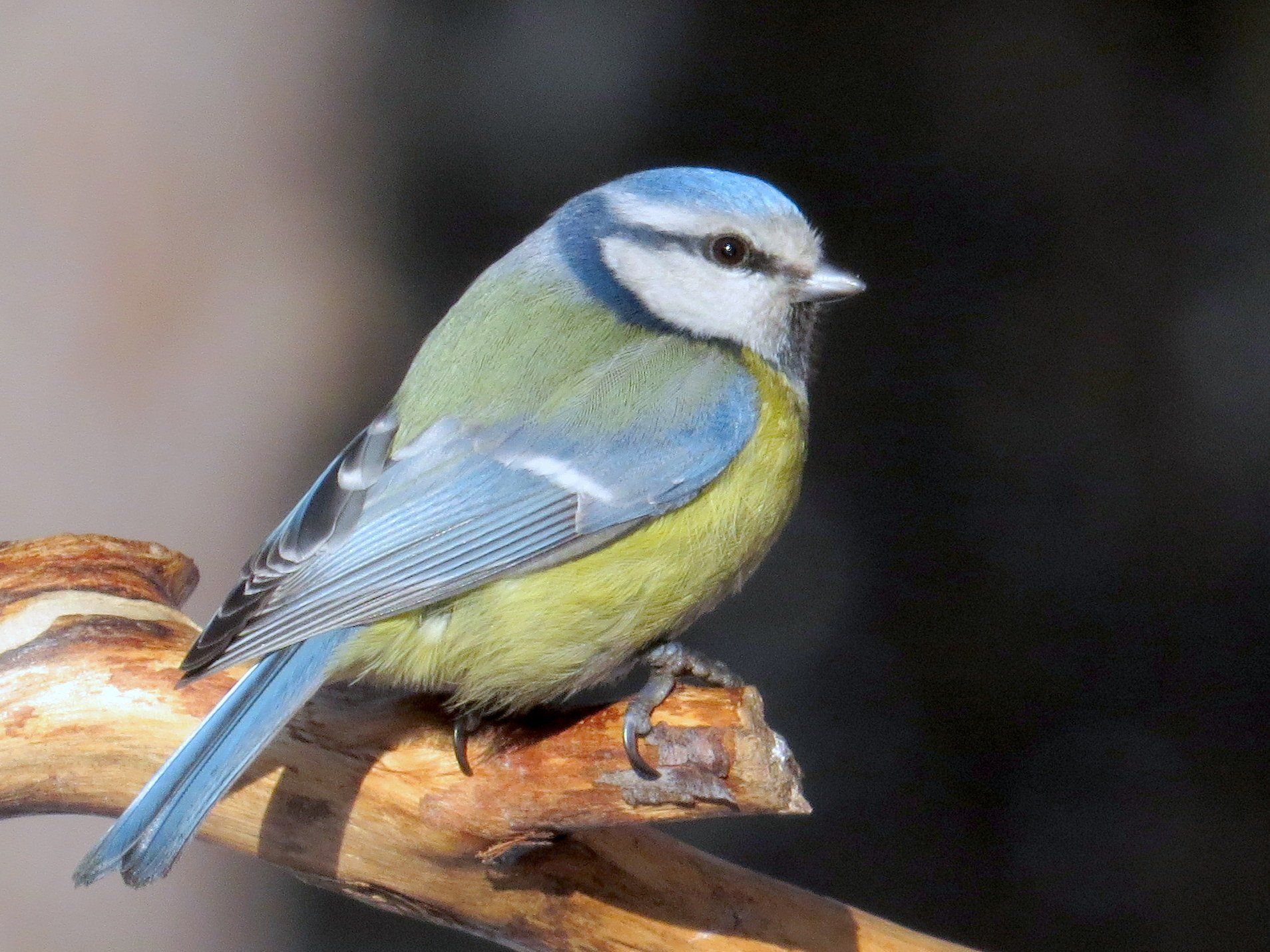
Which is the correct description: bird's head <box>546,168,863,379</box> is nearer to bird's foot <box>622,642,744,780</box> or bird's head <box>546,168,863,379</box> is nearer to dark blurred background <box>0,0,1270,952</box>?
bird's foot <box>622,642,744,780</box>

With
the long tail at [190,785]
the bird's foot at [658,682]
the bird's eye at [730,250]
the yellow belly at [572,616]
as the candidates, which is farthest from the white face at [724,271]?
the long tail at [190,785]

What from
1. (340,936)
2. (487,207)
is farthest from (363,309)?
(340,936)

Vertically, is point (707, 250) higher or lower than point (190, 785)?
higher

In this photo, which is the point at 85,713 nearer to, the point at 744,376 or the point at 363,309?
the point at 744,376

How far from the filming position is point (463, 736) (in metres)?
1.43

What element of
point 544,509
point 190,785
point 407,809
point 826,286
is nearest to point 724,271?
point 826,286

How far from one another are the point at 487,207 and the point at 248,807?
178 cm

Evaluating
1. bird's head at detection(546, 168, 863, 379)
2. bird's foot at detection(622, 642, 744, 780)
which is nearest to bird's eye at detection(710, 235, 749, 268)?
bird's head at detection(546, 168, 863, 379)

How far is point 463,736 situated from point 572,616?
18 centimetres

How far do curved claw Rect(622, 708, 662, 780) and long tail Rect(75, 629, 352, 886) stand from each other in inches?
12.1

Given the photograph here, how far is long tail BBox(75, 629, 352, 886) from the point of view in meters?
1.22

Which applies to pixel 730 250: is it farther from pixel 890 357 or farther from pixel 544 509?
pixel 890 357

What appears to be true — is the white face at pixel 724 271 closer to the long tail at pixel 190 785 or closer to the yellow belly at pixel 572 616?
the yellow belly at pixel 572 616

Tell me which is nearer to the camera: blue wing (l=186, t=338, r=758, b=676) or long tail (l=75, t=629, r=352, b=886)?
long tail (l=75, t=629, r=352, b=886)
